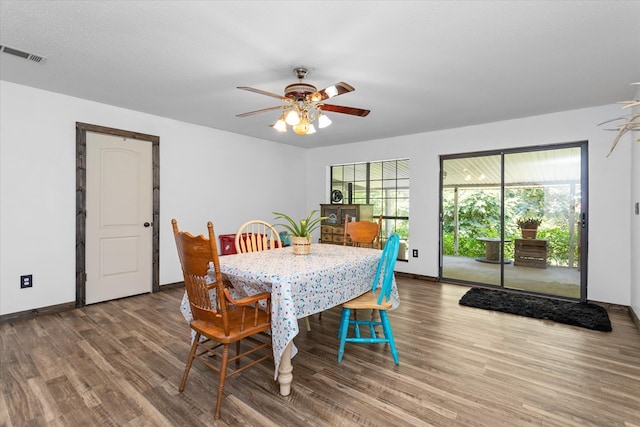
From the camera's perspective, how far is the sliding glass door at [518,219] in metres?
4.16

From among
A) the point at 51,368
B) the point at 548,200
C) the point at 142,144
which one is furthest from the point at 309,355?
the point at 548,200

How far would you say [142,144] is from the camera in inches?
167

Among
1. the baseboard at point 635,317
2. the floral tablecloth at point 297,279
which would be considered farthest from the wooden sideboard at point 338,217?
the baseboard at point 635,317

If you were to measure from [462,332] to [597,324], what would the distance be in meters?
1.42

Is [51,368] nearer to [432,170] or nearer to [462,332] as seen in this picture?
[462,332]

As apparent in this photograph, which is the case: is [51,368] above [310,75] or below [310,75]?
below

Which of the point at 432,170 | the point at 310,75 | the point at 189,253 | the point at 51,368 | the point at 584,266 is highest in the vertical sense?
the point at 310,75

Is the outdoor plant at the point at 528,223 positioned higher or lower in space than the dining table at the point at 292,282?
higher

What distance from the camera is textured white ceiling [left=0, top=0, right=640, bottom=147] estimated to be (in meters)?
2.01

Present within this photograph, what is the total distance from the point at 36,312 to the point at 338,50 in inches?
158

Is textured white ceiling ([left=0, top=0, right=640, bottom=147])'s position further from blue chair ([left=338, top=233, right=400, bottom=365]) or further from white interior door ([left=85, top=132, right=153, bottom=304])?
blue chair ([left=338, top=233, right=400, bottom=365])

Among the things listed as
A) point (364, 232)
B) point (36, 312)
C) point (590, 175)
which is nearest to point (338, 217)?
point (364, 232)

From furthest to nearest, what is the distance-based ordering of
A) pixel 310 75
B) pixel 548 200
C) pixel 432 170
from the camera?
pixel 432 170 → pixel 548 200 → pixel 310 75

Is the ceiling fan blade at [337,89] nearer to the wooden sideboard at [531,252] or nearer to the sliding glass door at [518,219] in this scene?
the sliding glass door at [518,219]
